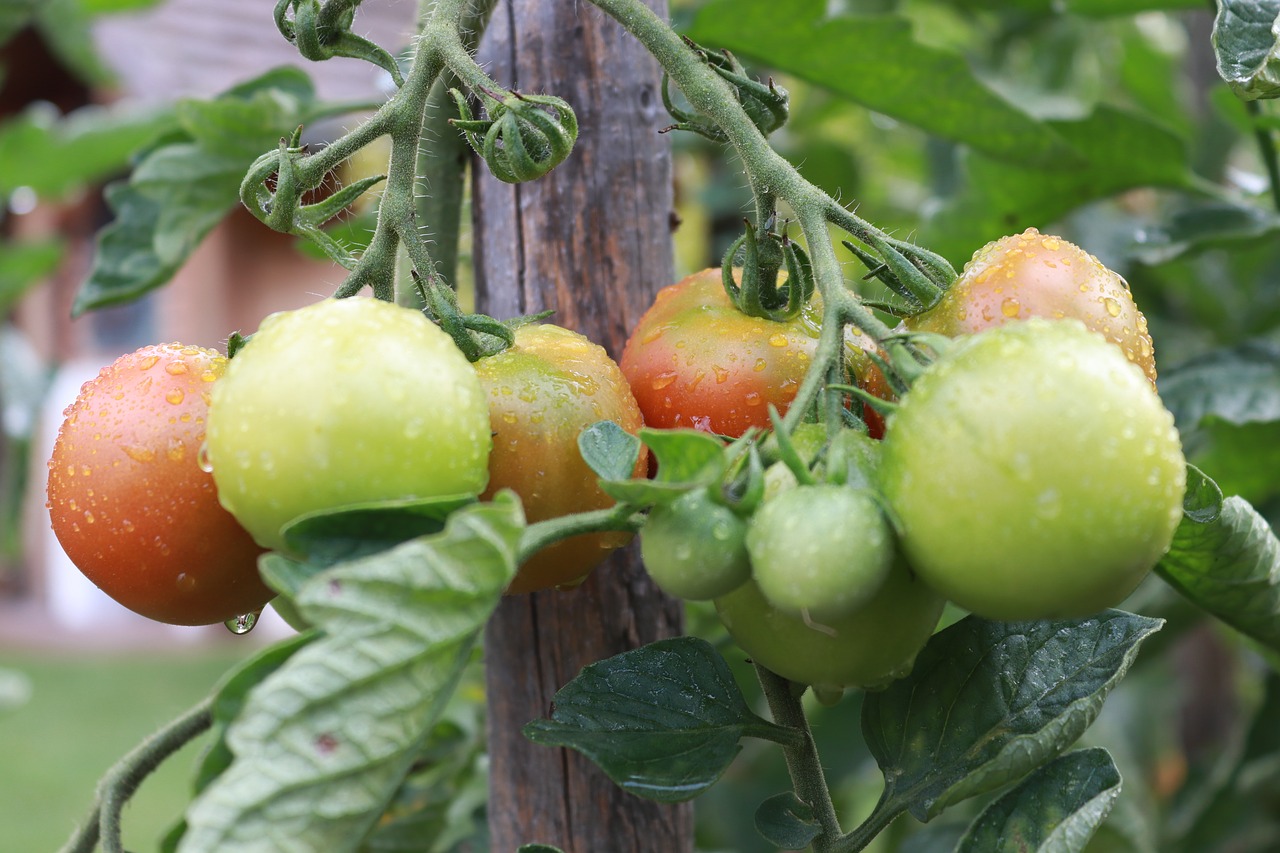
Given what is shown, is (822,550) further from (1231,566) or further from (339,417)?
(1231,566)

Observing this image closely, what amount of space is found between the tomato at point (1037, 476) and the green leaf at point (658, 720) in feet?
0.75

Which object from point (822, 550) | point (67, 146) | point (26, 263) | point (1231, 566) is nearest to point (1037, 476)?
point (822, 550)

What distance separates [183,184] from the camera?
1100mm

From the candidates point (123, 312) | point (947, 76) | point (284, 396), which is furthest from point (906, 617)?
point (123, 312)

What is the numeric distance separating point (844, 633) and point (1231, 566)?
33 cm

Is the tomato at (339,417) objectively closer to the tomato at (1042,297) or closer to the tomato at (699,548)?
the tomato at (699,548)

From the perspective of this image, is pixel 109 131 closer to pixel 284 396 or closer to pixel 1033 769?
pixel 284 396

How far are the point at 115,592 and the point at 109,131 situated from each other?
55.0 inches

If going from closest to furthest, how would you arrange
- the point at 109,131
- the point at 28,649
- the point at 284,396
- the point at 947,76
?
the point at 284,396 → the point at 947,76 → the point at 109,131 → the point at 28,649

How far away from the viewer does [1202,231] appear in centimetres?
123

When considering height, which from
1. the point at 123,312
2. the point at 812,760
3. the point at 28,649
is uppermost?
the point at 812,760

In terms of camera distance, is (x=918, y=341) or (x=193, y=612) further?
(x=193, y=612)

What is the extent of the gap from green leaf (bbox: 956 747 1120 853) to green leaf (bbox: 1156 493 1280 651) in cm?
15

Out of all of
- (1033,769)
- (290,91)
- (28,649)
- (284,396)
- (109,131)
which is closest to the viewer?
(284,396)
